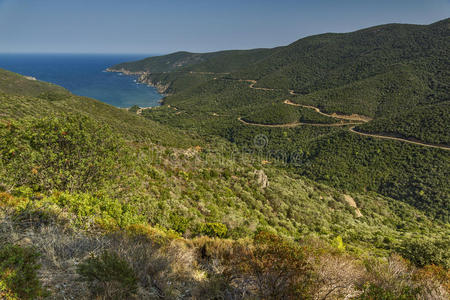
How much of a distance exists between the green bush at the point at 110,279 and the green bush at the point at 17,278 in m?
0.77

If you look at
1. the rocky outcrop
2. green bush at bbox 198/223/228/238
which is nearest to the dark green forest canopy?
the rocky outcrop

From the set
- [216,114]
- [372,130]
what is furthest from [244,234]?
[216,114]

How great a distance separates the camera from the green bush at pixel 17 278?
371cm

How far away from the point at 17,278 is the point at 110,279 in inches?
61.7

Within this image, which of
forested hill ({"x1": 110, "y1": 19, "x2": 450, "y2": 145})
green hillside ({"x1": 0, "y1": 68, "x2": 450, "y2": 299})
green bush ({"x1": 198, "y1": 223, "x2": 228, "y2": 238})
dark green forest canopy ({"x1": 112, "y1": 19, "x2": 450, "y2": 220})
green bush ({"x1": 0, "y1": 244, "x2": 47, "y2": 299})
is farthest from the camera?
forested hill ({"x1": 110, "y1": 19, "x2": 450, "y2": 145})

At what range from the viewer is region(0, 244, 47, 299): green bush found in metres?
3.71

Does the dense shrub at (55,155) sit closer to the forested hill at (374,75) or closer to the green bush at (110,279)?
the green bush at (110,279)

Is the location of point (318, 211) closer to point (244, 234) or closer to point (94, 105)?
point (244, 234)

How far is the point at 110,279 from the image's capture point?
4.47m

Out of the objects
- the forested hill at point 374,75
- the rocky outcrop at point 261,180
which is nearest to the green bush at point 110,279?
the rocky outcrop at point 261,180

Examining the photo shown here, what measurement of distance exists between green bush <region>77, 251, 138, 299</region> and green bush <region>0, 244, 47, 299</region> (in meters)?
0.77

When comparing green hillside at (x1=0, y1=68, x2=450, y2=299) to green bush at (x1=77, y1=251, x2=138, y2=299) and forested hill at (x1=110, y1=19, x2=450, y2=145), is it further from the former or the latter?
forested hill at (x1=110, y1=19, x2=450, y2=145)

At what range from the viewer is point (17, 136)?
9648mm

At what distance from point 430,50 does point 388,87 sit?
42.2 meters
